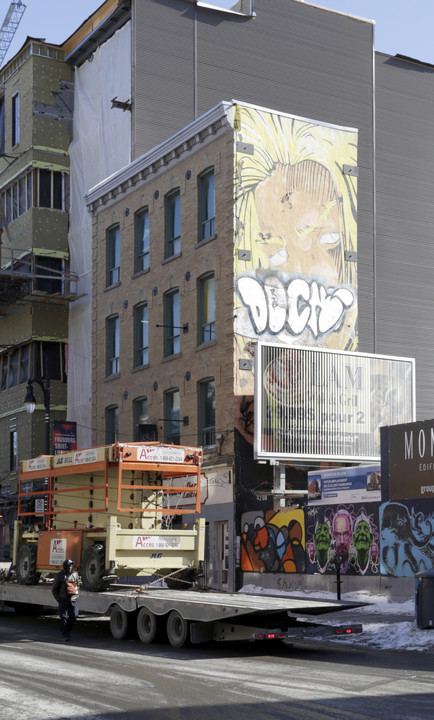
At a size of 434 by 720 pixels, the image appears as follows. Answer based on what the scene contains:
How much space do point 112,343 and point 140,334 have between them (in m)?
2.50

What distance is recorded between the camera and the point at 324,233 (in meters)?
35.8

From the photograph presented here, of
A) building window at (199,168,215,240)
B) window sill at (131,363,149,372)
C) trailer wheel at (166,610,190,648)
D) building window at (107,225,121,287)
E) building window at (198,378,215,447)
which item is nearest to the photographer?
trailer wheel at (166,610,190,648)

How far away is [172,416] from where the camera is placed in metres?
37.2

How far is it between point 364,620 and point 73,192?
29868 millimetres

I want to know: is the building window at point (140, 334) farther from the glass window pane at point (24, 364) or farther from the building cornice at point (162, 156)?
the glass window pane at point (24, 364)

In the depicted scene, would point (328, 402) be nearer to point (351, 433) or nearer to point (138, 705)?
point (351, 433)

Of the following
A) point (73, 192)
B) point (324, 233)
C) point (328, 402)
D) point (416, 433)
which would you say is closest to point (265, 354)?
point (328, 402)

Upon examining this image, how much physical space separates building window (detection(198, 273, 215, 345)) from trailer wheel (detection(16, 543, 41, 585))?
13.1 meters

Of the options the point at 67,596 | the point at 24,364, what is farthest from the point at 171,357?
the point at 67,596

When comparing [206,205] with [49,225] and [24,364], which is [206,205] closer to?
[49,225]

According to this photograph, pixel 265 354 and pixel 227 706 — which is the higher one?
pixel 265 354

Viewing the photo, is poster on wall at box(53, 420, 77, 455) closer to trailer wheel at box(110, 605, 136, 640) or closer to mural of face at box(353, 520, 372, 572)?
mural of face at box(353, 520, 372, 572)

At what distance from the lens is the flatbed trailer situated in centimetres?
1678

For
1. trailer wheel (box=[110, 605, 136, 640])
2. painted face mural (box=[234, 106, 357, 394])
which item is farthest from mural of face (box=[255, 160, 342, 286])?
trailer wheel (box=[110, 605, 136, 640])
